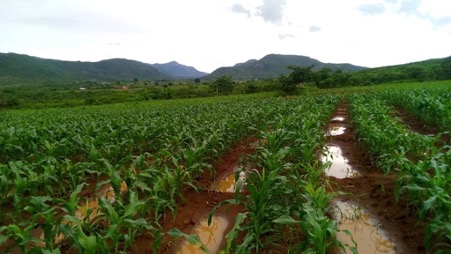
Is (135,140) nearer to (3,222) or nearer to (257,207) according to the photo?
(3,222)

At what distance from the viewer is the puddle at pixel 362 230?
3.70 meters

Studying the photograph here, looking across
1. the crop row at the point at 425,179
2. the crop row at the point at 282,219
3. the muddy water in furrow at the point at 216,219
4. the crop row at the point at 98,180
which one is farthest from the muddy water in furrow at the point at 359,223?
the muddy water in furrow at the point at 216,219

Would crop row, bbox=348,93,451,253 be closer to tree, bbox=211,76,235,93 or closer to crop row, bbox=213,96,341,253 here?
crop row, bbox=213,96,341,253

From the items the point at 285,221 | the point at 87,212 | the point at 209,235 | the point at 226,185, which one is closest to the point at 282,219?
the point at 285,221

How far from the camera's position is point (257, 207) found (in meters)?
3.57

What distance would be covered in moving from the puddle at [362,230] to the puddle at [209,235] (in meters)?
1.49

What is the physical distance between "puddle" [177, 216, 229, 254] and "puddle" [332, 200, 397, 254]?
149cm

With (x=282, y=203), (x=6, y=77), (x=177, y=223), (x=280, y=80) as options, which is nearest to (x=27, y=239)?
(x=177, y=223)

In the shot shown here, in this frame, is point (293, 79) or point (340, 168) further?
point (293, 79)

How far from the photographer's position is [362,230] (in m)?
4.12

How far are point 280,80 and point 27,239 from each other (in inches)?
1494

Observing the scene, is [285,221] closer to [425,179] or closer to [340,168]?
[425,179]

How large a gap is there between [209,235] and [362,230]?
6.49ft

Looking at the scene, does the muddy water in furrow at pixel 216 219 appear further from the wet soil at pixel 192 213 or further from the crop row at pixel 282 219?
the crop row at pixel 282 219
